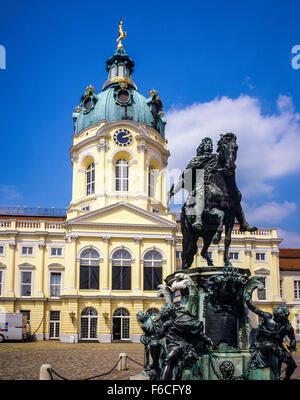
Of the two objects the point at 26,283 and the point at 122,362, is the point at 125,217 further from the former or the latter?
the point at 122,362

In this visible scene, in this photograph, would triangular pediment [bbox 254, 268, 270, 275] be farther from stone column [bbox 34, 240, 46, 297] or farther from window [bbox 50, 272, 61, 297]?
stone column [bbox 34, 240, 46, 297]

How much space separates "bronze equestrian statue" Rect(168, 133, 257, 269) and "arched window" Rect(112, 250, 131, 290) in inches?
1252

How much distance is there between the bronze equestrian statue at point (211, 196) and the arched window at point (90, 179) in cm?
3811

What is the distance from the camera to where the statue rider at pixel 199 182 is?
409 inches

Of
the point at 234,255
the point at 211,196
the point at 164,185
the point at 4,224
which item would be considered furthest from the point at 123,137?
the point at 211,196

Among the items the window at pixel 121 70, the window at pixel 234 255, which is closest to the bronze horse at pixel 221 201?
the window at pixel 234 255

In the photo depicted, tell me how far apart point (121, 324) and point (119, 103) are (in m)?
21.6

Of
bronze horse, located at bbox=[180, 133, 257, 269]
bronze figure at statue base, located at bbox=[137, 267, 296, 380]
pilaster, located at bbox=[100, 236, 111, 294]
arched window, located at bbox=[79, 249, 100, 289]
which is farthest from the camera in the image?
arched window, located at bbox=[79, 249, 100, 289]

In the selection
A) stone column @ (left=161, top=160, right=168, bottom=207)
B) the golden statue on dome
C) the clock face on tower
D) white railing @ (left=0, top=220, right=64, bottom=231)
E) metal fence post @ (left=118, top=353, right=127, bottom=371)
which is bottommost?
metal fence post @ (left=118, top=353, right=127, bottom=371)

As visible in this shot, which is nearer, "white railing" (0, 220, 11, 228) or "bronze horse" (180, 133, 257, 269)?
"bronze horse" (180, 133, 257, 269)

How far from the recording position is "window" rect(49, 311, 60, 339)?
4441cm

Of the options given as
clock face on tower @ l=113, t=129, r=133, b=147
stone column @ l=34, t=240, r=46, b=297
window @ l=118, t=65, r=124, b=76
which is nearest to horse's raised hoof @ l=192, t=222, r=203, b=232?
stone column @ l=34, t=240, r=46, b=297

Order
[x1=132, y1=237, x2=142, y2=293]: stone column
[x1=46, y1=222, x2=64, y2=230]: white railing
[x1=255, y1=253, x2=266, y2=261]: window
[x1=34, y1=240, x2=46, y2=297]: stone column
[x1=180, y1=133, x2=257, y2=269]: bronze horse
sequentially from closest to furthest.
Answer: [x1=180, y1=133, x2=257, y2=269]: bronze horse < [x1=132, y1=237, x2=142, y2=293]: stone column < [x1=34, y1=240, x2=46, y2=297]: stone column < [x1=46, y1=222, x2=64, y2=230]: white railing < [x1=255, y1=253, x2=266, y2=261]: window
